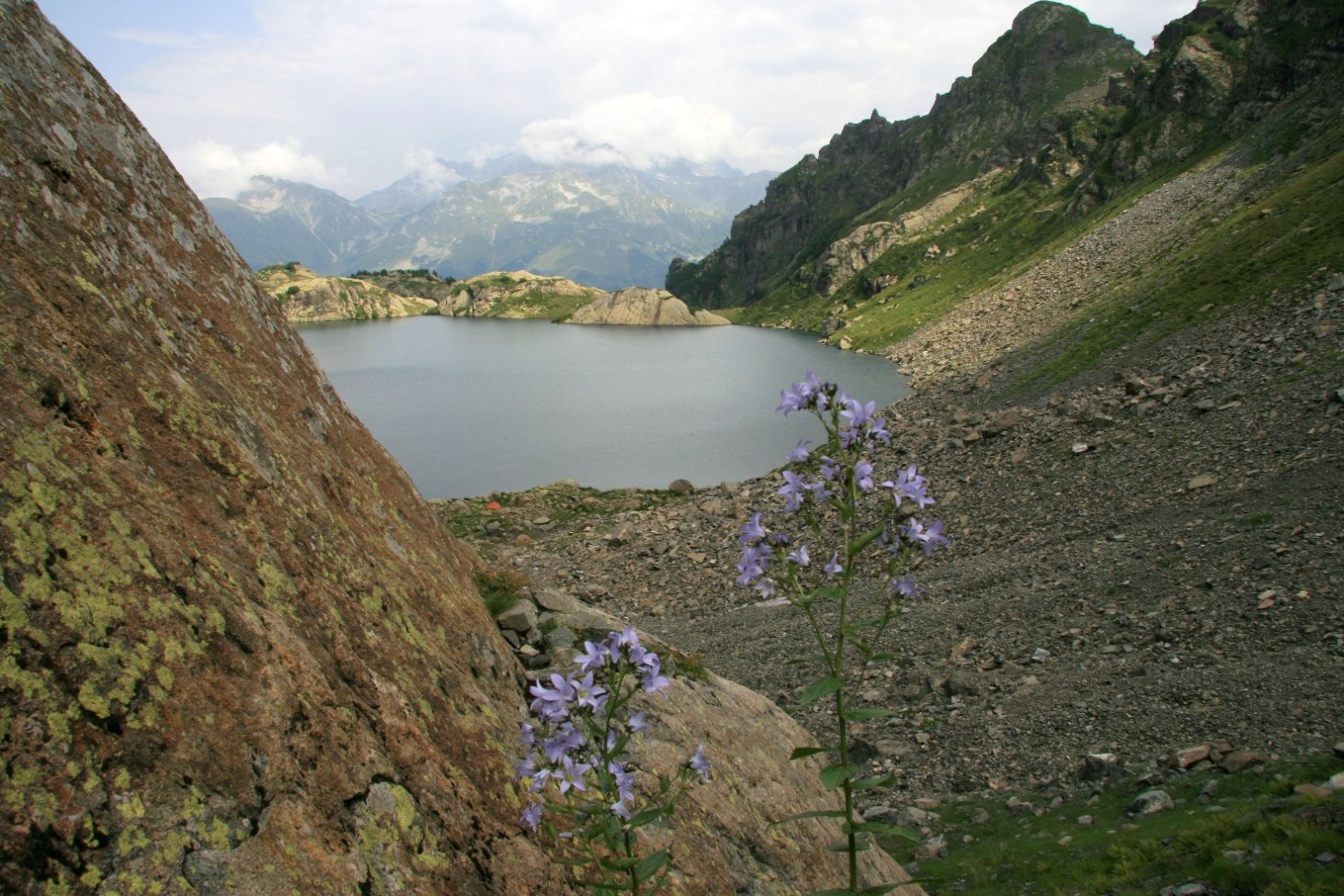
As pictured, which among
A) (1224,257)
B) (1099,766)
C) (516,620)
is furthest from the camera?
(1224,257)

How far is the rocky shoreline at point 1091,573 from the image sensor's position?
11.8 m

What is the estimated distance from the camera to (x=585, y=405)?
232 feet

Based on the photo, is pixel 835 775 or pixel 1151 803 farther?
pixel 1151 803

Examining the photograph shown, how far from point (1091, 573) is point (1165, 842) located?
33.3 feet

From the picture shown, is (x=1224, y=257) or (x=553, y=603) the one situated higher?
(x=1224, y=257)

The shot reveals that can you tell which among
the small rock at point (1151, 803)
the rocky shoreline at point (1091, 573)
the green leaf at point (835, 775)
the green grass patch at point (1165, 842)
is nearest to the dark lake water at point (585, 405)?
the rocky shoreline at point (1091, 573)

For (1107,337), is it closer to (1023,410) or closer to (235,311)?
(1023,410)

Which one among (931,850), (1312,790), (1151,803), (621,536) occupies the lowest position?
(621,536)

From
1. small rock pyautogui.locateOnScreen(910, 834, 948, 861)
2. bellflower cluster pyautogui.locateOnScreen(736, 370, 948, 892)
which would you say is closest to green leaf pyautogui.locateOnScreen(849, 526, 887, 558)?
bellflower cluster pyautogui.locateOnScreen(736, 370, 948, 892)

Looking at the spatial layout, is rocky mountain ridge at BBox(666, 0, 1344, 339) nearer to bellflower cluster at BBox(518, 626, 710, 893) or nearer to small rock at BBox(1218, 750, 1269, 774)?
small rock at BBox(1218, 750, 1269, 774)

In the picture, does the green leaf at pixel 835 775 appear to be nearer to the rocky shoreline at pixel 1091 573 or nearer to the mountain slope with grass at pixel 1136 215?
the rocky shoreline at pixel 1091 573

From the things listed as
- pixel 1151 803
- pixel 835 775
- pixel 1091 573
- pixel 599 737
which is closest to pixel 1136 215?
pixel 1091 573

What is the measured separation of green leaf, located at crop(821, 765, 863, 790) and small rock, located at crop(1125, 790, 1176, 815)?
7.56 m

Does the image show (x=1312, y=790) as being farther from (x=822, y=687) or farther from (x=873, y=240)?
(x=873, y=240)
